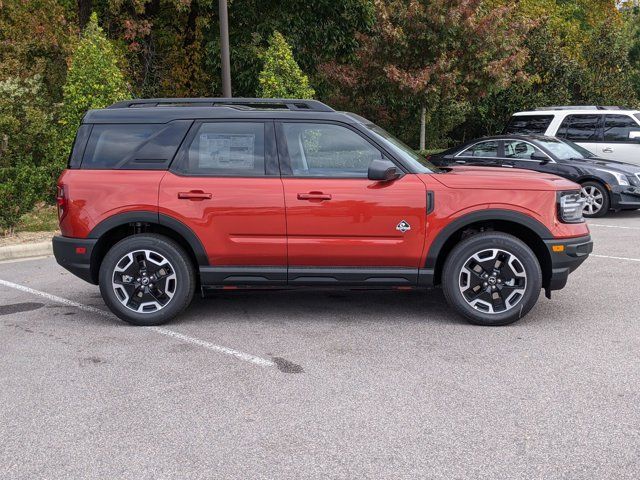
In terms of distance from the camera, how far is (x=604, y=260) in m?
8.84

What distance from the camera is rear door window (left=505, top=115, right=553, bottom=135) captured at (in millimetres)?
15219

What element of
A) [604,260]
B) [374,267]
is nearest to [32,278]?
[374,267]

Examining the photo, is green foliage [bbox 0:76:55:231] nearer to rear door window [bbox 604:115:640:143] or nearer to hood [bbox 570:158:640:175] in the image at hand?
hood [bbox 570:158:640:175]

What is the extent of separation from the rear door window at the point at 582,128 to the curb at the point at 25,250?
10.3m

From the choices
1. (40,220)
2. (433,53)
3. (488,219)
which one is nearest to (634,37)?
(433,53)

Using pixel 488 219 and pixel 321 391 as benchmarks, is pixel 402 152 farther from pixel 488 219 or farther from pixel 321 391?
pixel 321 391

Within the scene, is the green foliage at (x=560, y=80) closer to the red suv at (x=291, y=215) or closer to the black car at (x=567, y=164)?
the black car at (x=567, y=164)

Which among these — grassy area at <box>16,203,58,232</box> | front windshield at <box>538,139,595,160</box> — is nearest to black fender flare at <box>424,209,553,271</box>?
grassy area at <box>16,203,58,232</box>

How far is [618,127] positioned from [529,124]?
5.76 ft

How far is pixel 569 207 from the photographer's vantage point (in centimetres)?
605

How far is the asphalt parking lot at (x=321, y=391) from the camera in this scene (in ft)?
11.7

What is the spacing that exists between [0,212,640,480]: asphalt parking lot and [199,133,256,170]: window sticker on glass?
1.34 meters

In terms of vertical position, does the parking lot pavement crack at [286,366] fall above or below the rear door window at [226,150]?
below

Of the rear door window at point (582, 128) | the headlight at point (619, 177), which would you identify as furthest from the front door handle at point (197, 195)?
the rear door window at point (582, 128)
